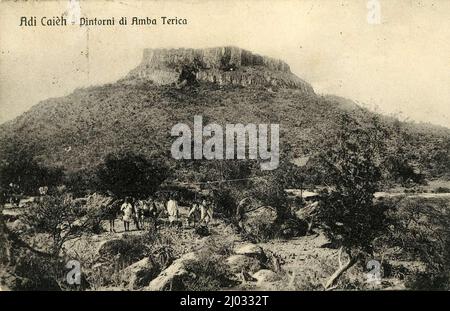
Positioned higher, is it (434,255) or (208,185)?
(208,185)

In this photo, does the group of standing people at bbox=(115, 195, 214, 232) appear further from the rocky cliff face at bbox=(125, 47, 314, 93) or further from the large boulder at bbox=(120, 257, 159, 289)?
the rocky cliff face at bbox=(125, 47, 314, 93)

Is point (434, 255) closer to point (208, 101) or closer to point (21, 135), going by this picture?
point (208, 101)

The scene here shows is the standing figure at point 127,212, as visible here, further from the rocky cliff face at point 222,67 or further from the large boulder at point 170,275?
the rocky cliff face at point 222,67

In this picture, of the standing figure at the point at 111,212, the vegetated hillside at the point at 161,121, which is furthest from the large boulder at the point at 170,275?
the vegetated hillside at the point at 161,121

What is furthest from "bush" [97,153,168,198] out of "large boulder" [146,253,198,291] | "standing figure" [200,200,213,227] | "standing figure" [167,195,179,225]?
"large boulder" [146,253,198,291]

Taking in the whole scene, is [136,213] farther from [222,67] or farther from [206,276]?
[222,67]
